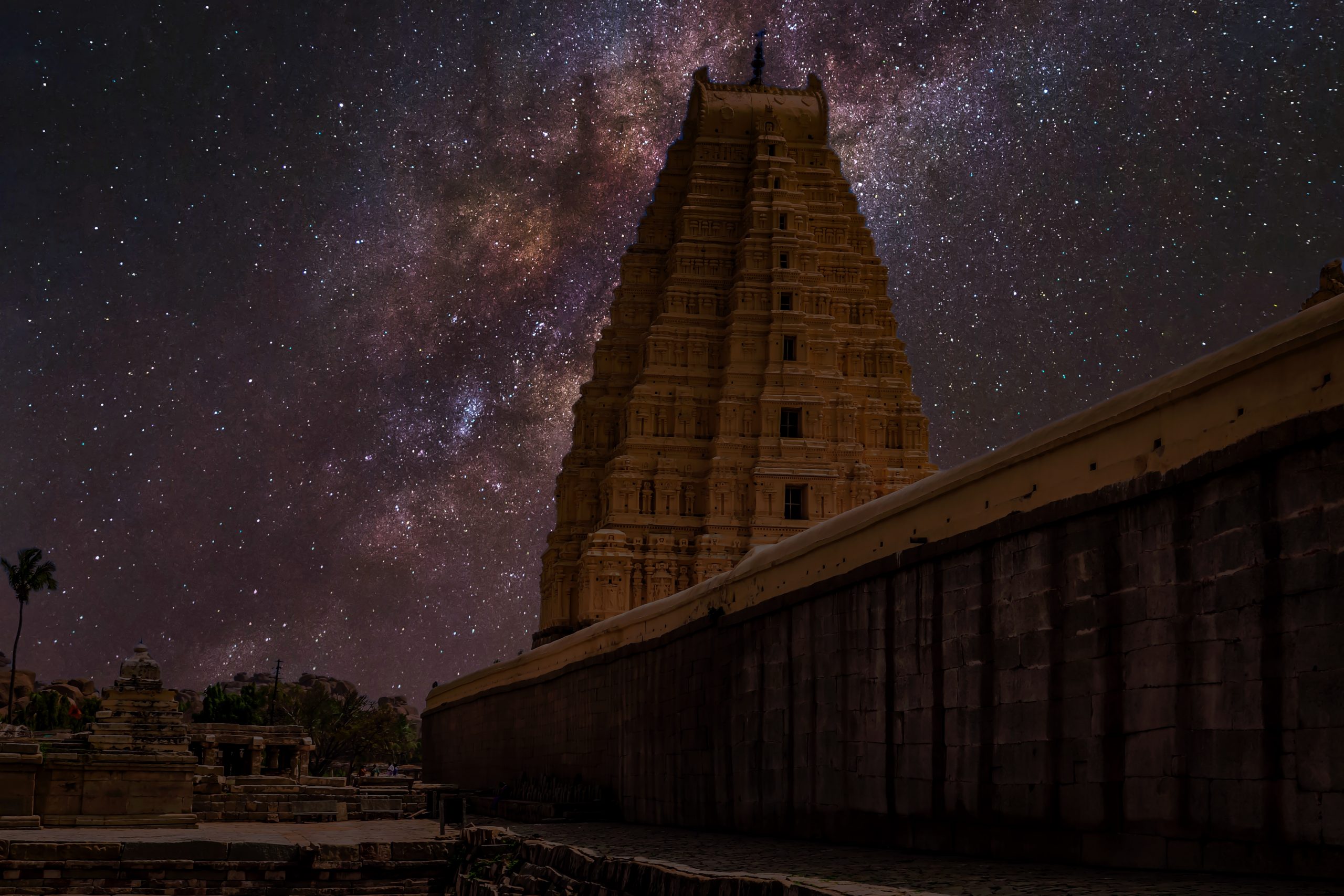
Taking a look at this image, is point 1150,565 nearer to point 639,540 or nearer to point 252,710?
point 639,540

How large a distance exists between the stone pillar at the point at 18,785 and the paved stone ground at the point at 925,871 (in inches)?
369

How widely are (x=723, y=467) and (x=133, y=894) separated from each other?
94.1 feet

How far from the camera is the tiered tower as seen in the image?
1700 inches

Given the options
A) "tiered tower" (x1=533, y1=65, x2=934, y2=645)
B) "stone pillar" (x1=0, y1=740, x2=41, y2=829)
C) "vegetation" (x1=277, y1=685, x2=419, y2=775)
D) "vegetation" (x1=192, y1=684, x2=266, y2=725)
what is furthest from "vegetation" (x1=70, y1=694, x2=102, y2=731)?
"stone pillar" (x1=0, y1=740, x2=41, y2=829)

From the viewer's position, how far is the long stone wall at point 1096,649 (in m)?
7.97

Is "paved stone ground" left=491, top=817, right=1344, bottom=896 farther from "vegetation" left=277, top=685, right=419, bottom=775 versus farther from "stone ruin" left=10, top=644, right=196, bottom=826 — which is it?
"vegetation" left=277, top=685, right=419, bottom=775

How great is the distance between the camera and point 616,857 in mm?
11578

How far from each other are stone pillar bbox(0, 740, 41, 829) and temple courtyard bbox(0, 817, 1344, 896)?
0.96 m

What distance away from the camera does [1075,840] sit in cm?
974

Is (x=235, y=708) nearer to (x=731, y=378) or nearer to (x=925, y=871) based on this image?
(x=731, y=378)

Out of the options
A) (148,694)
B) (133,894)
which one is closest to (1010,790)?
(133,894)

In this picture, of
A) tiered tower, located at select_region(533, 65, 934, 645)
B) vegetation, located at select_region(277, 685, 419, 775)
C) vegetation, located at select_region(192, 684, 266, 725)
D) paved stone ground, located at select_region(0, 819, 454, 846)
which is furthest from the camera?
vegetation, located at select_region(192, 684, 266, 725)

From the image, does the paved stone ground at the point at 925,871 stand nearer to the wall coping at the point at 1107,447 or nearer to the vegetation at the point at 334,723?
the wall coping at the point at 1107,447

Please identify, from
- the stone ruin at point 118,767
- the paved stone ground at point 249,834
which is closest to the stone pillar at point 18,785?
the stone ruin at point 118,767
